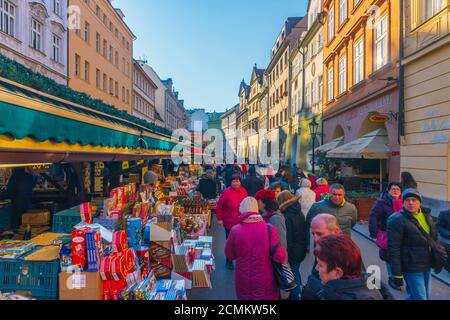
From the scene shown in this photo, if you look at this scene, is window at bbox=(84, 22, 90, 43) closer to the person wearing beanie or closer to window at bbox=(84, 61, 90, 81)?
window at bbox=(84, 61, 90, 81)

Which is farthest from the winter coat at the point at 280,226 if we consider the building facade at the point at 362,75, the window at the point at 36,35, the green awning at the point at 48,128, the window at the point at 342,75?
the window at the point at 36,35

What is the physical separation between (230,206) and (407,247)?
3333 millimetres

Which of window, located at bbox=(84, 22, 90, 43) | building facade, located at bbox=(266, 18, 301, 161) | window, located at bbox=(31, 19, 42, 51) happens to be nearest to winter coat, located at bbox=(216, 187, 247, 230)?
window, located at bbox=(31, 19, 42, 51)

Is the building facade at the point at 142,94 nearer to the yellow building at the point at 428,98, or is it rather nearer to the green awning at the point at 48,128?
the yellow building at the point at 428,98

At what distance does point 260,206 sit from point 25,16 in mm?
17775

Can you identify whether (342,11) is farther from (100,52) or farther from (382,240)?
(100,52)

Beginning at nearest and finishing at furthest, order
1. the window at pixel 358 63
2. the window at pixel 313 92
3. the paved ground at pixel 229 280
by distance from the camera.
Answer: the paved ground at pixel 229 280, the window at pixel 358 63, the window at pixel 313 92

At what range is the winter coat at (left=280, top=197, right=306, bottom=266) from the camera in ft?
16.2

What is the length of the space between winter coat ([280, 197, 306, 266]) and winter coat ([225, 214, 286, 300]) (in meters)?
1.27

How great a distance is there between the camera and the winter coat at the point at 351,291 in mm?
2201

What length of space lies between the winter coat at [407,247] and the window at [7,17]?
17003 mm

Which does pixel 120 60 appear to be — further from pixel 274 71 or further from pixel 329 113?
pixel 329 113

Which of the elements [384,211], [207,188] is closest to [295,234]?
[384,211]

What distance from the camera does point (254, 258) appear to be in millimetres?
3662
